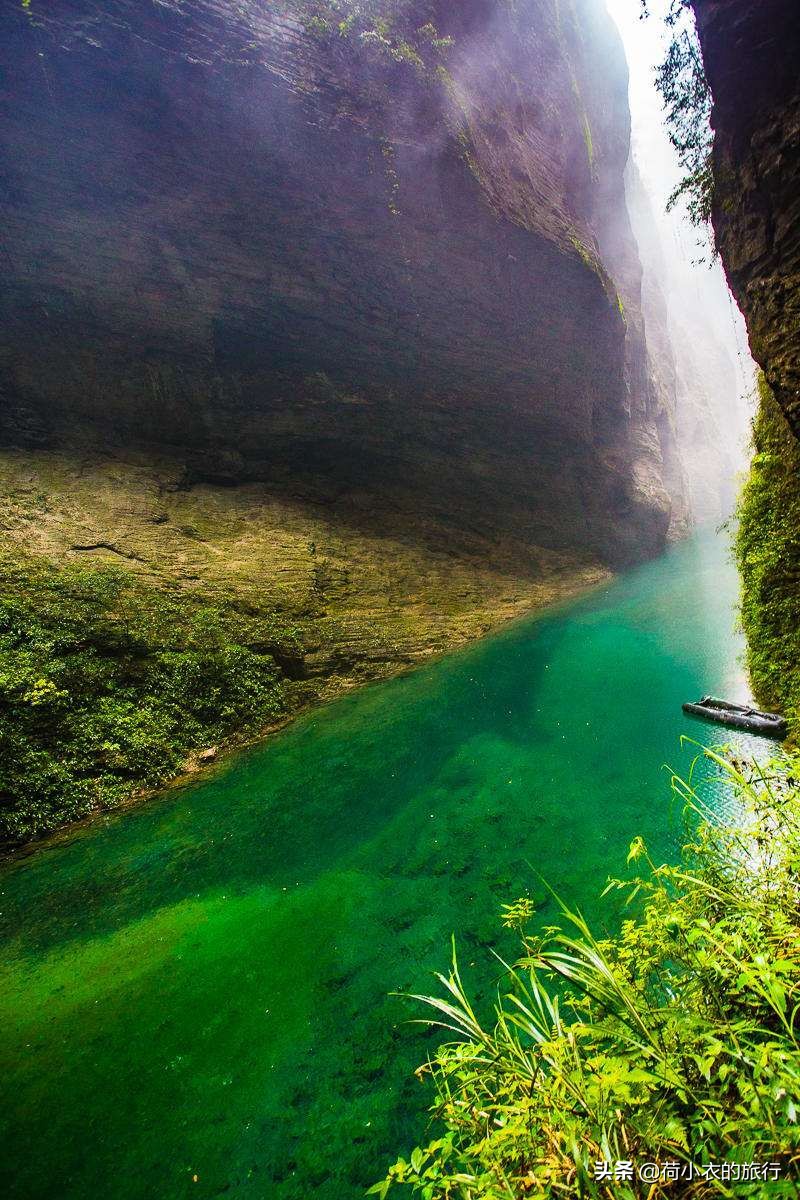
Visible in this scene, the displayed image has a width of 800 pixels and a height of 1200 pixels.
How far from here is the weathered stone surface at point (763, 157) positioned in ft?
15.0

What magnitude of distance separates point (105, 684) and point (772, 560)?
37.1ft

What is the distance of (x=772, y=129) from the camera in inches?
186

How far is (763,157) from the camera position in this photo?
4.87 meters

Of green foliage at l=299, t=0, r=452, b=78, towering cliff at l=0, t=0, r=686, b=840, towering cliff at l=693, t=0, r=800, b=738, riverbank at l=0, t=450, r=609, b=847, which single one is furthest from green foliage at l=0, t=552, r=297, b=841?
green foliage at l=299, t=0, r=452, b=78

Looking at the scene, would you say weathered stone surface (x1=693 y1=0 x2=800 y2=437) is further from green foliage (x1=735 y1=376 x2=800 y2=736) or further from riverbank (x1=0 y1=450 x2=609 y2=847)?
riverbank (x1=0 y1=450 x2=609 y2=847)

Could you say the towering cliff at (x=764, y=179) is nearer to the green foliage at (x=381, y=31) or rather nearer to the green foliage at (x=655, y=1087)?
the green foliage at (x=655, y=1087)

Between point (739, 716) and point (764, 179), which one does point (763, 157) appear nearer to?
point (764, 179)

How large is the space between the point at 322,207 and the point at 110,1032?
59.8ft

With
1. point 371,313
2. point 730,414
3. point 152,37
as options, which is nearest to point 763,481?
point 371,313

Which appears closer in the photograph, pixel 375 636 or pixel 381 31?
pixel 375 636

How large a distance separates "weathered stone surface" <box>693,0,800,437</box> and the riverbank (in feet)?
32.8

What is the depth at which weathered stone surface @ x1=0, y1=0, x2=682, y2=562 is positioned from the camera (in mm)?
11609

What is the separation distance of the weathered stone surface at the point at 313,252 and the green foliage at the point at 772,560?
1170 centimetres

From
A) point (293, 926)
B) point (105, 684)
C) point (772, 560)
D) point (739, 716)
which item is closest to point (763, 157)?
point (772, 560)
